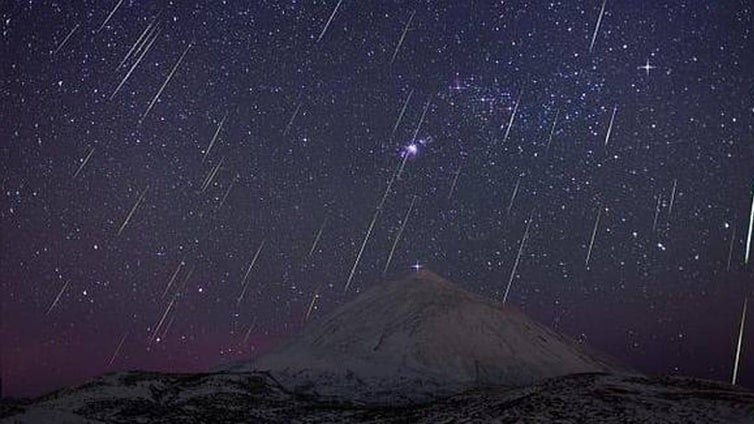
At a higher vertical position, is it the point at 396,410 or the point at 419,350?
the point at 419,350

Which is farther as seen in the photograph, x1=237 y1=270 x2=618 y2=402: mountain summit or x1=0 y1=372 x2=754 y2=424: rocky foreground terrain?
x1=237 y1=270 x2=618 y2=402: mountain summit

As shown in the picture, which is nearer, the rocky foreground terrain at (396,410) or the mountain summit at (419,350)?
the rocky foreground terrain at (396,410)

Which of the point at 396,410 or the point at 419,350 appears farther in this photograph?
the point at 419,350

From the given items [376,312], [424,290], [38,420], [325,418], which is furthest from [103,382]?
[424,290]
